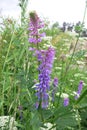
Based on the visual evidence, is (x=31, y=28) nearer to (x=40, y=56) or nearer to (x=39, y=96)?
(x=40, y=56)

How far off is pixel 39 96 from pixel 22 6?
0.46 metres

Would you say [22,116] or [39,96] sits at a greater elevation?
[39,96]

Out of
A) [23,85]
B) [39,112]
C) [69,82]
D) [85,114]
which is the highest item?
[23,85]

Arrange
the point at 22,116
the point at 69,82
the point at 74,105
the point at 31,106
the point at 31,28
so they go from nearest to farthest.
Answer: the point at 74,105 < the point at 31,106 < the point at 31,28 < the point at 22,116 < the point at 69,82

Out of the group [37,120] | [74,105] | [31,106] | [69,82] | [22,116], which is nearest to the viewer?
[74,105]

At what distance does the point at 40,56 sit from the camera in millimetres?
1748

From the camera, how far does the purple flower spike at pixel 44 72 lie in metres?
1.74

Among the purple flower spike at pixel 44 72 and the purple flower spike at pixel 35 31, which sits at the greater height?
the purple flower spike at pixel 35 31

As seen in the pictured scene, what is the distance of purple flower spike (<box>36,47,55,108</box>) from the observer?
5.71 feet

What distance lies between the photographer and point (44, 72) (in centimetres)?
177

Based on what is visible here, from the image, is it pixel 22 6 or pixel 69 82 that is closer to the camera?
pixel 22 6

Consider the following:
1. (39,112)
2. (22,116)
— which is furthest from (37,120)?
(22,116)

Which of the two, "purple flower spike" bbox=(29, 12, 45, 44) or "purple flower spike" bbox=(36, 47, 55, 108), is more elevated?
"purple flower spike" bbox=(29, 12, 45, 44)

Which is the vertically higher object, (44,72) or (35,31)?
(35,31)
